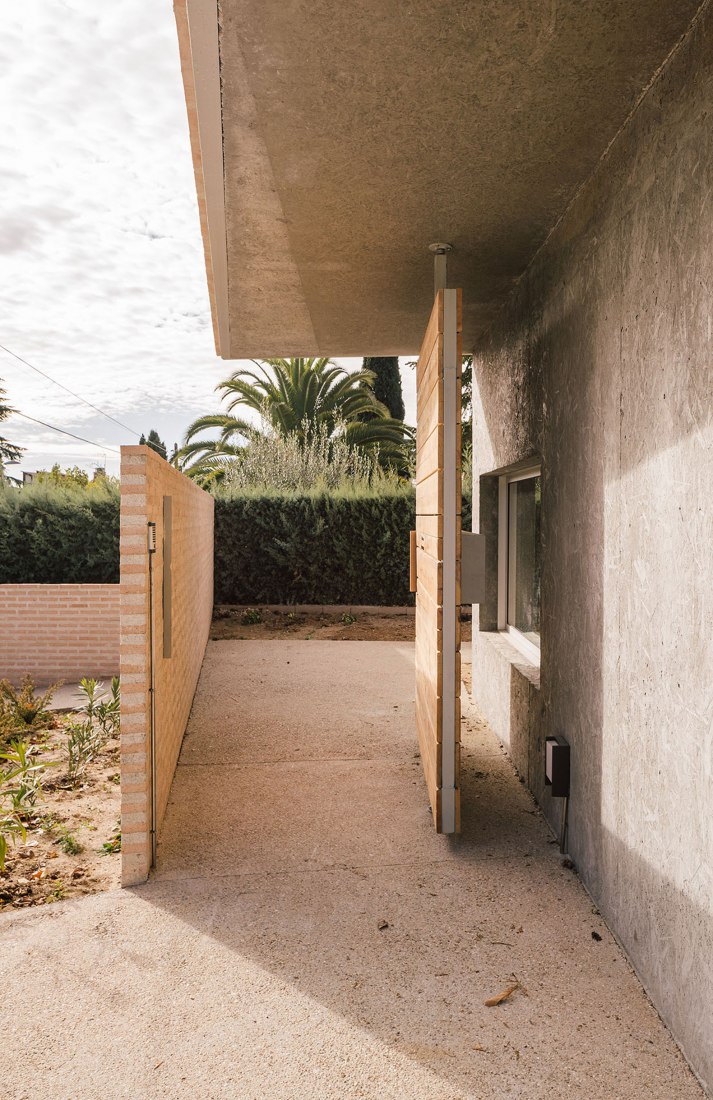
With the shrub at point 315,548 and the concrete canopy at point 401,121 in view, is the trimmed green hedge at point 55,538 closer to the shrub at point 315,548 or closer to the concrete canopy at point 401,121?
the shrub at point 315,548

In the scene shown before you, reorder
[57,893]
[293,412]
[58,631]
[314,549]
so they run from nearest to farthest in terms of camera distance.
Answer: [57,893], [58,631], [314,549], [293,412]

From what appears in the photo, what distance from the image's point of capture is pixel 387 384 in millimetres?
21641

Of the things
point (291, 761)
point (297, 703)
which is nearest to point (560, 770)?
point (291, 761)

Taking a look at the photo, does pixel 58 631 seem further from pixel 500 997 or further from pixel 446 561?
pixel 500 997

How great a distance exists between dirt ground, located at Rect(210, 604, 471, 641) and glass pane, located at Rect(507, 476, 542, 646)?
13.9 feet

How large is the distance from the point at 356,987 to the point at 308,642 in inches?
276

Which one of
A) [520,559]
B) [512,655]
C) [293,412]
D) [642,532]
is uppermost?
[293,412]

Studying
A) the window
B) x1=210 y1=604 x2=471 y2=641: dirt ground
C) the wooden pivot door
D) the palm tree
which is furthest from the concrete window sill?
the palm tree

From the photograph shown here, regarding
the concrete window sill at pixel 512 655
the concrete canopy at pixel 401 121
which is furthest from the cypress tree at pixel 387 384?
the concrete canopy at pixel 401 121

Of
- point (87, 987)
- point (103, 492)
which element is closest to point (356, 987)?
point (87, 987)

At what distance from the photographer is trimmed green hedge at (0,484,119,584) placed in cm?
1059

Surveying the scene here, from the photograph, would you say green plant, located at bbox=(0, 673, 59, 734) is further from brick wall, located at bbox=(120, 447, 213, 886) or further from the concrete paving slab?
brick wall, located at bbox=(120, 447, 213, 886)

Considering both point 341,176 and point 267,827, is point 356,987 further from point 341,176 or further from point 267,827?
point 341,176

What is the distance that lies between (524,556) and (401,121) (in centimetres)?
334
